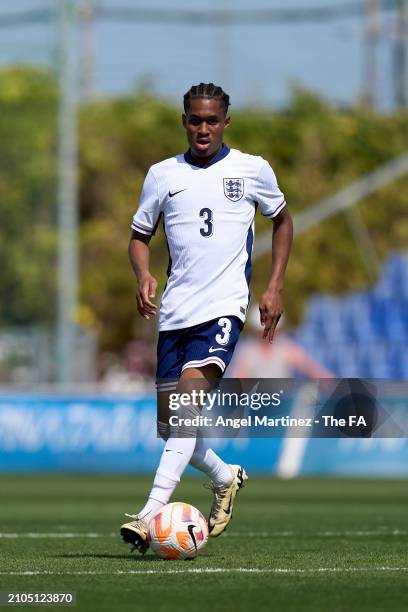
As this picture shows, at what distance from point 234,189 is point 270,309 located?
2.33 feet

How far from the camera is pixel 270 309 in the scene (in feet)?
28.2

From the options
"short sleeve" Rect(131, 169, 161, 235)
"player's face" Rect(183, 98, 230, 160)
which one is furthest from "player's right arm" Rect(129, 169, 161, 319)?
"player's face" Rect(183, 98, 230, 160)

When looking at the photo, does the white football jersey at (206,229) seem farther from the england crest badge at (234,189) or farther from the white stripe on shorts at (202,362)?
the white stripe on shorts at (202,362)

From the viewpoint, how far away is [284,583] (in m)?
7.48

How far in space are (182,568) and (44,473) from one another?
15.6m

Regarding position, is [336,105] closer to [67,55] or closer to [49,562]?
[67,55]

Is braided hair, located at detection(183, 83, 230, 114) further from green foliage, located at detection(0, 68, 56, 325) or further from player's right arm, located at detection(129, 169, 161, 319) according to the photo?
green foliage, located at detection(0, 68, 56, 325)

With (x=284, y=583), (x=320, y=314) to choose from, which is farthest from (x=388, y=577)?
(x=320, y=314)

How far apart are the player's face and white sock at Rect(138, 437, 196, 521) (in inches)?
59.2

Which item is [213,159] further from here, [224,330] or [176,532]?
[176,532]

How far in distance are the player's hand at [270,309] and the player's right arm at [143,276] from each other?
55 centimetres

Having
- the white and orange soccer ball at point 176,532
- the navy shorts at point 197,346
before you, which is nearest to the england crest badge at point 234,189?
the navy shorts at point 197,346

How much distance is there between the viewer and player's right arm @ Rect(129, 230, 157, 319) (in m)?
8.58

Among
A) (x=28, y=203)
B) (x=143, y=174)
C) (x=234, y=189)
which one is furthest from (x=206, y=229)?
(x=143, y=174)
